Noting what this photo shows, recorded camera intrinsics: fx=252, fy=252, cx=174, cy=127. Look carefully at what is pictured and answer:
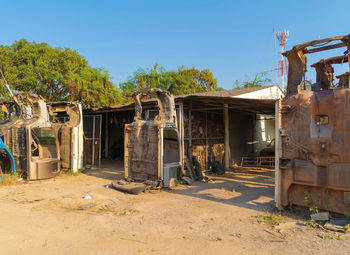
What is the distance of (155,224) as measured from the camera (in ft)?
16.7

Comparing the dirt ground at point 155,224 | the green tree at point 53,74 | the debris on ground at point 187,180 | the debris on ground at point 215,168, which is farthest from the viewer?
the green tree at point 53,74

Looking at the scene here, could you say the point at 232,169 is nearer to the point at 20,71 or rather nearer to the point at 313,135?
the point at 313,135

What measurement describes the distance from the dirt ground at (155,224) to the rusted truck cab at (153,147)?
31.4 inches

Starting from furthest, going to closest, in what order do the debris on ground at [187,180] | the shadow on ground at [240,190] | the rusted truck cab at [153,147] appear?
the debris on ground at [187,180] < the rusted truck cab at [153,147] < the shadow on ground at [240,190]

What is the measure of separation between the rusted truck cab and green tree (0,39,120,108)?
9324 millimetres

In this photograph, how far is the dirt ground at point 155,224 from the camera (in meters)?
3.97

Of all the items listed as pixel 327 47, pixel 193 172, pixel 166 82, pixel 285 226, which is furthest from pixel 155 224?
pixel 166 82

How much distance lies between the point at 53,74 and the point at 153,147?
12.0 metres

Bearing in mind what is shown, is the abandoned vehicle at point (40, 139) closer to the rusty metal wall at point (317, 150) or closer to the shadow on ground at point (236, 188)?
the shadow on ground at point (236, 188)

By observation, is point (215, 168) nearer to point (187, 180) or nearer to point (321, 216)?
point (187, 180)

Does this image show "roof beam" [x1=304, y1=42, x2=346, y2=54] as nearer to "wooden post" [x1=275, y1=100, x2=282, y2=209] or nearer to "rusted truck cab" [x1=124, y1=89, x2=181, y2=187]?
"wooden post" [x1=275, y1=100, x2=282, y2=209]

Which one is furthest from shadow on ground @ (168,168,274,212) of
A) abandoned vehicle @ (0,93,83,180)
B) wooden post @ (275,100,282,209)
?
abandoned vehicle @ (0,93,83,180)

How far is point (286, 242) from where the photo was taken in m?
4.14

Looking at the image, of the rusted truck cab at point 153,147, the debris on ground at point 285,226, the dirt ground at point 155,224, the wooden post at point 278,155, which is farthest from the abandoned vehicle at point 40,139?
the debris on ground at point 285,226
